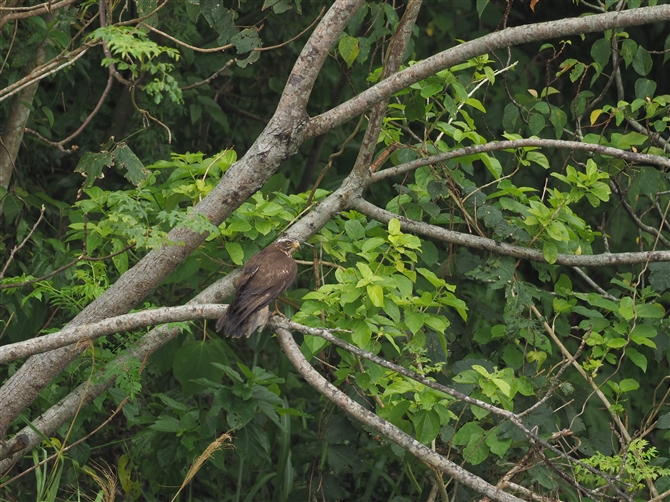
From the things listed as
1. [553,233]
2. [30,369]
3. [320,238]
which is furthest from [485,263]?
[30,369]

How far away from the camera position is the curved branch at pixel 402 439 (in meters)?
2.90

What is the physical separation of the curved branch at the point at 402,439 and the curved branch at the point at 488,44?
3.44ft

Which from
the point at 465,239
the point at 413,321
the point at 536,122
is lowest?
the point at 413,321

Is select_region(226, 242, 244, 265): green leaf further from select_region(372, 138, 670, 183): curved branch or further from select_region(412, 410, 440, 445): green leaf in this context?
select_region(412, 410, 440, 445): green leaf

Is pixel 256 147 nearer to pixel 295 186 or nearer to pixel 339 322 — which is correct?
pixel 339 322

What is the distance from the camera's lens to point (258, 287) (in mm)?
3732

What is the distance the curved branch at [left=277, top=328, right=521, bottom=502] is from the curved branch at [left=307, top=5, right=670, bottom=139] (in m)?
1.05

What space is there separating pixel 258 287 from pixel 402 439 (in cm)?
104

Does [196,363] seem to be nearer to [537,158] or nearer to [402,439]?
[402,439]

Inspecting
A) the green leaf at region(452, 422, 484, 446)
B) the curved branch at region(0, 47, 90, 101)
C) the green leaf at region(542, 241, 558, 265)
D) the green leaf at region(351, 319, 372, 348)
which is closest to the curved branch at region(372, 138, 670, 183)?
the green leaf at region(542, 241, 558, 265)

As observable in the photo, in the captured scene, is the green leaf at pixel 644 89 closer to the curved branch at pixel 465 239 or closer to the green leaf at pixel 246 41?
the curved branch at pixel 465 239

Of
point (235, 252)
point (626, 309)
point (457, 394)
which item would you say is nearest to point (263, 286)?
point (235, 252)

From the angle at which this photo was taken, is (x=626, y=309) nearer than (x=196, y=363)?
Yes

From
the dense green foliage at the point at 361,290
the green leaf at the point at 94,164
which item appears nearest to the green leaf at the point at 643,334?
the dense green foliage at the point at 361,290
